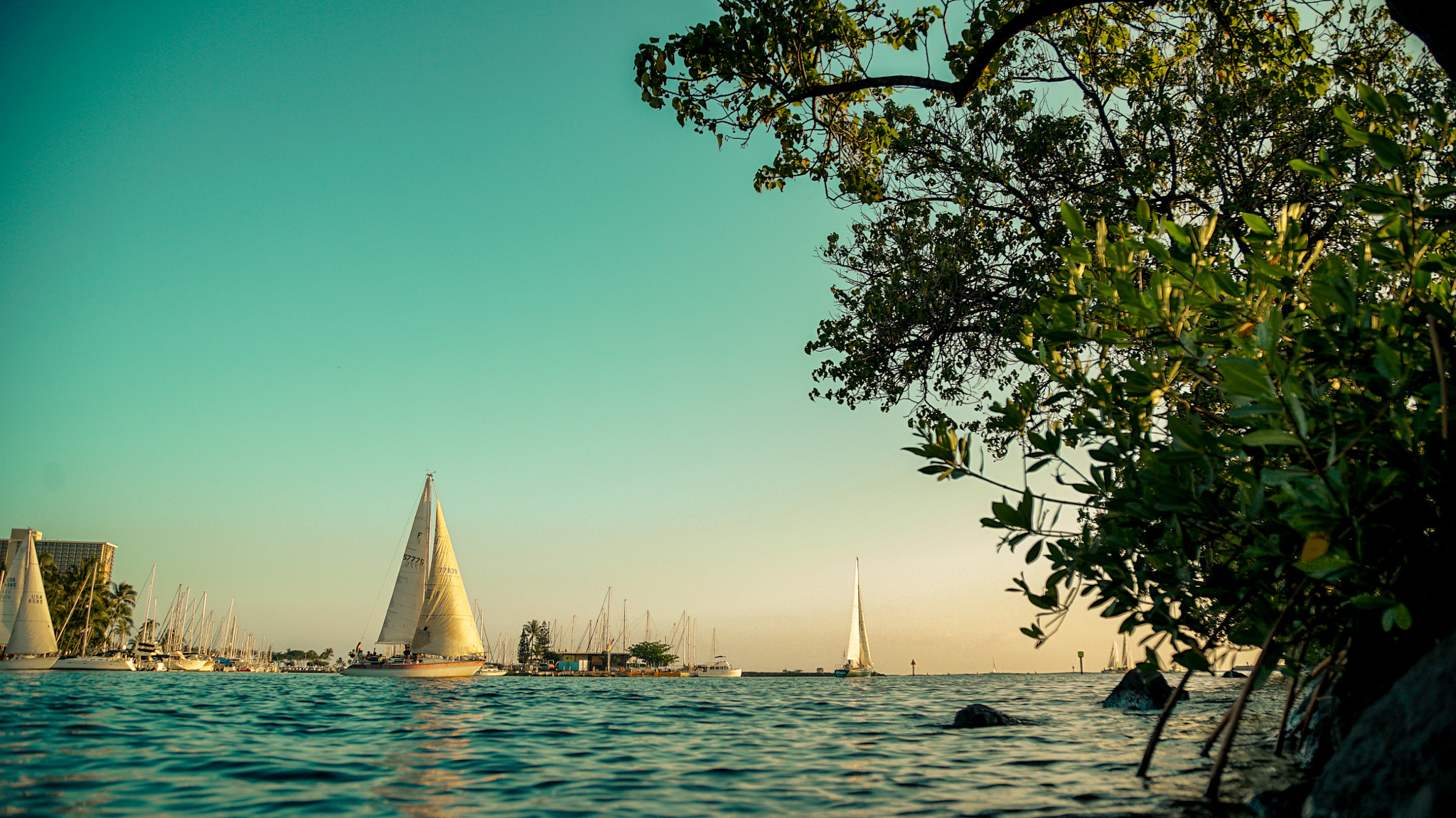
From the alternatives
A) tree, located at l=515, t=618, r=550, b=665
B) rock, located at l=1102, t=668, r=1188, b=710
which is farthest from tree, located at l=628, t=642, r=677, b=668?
rock, located at l=1102, t=668, r=1188, b=710

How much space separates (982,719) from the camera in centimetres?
1524

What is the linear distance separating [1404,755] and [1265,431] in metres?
1.64

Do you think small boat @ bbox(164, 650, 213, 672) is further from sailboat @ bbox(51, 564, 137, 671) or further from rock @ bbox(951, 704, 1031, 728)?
rock @ bbox(951, 704, 1031, 728)

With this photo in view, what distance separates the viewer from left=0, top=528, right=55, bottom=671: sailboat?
6297cm

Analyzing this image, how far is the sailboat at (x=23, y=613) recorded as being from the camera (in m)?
63.0

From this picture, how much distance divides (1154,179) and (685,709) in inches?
682

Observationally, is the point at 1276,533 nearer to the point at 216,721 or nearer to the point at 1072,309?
the point at 1072,309

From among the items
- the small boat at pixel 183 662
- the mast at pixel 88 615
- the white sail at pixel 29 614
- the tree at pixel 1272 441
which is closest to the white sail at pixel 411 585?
the white sail at pixel 29 614

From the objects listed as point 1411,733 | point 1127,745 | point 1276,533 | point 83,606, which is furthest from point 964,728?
point 83,606

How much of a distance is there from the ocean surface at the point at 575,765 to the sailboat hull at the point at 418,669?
128 feet

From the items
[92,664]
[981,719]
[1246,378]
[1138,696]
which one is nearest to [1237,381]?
[1246,378]

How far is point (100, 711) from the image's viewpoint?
53.6 feet

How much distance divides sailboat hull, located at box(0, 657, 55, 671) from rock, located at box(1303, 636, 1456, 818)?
8586cm

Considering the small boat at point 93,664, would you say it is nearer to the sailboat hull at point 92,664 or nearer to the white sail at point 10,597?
the sailboat hull at point 92,664
